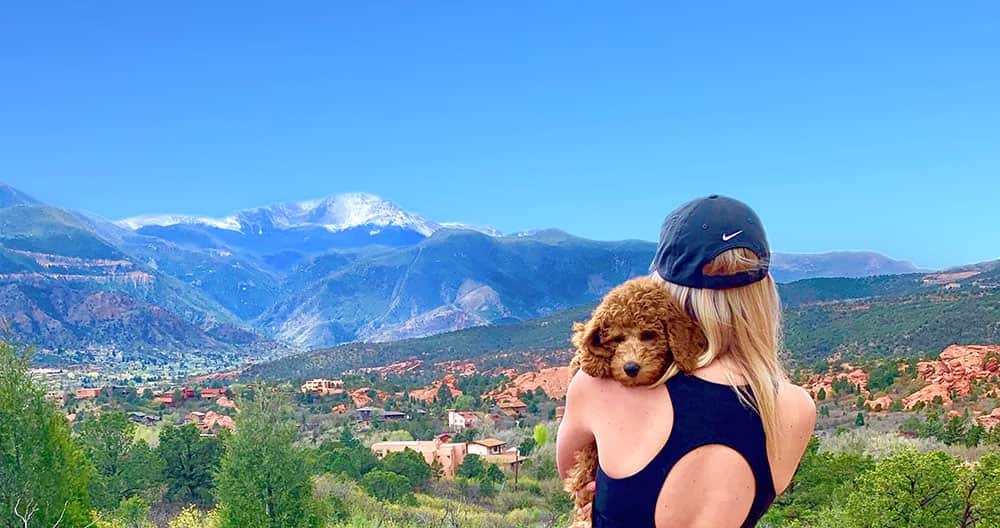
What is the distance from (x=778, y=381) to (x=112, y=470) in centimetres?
2262

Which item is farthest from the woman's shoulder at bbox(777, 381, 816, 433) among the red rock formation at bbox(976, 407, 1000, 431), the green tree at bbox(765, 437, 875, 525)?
the red rock formation at bbox(976, 407, 1000, 431)

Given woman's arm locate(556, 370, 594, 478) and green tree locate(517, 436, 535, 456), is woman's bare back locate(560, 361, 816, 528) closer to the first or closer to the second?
woman's arm locate(556, 370, 594, 478)

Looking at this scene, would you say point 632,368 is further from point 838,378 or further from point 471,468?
point 838,378

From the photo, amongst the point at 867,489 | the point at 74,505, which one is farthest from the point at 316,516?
the point at 867,489

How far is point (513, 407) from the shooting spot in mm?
42812

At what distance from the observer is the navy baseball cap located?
159 centimetres

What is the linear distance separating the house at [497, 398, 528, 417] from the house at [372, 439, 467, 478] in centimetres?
1261

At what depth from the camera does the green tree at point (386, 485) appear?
20.4 m

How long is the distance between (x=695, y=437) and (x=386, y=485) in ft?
66.4

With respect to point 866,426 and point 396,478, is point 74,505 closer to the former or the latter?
point 396,478

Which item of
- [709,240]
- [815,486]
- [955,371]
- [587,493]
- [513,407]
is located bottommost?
[513,407]

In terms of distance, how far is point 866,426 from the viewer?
24156 millimetres

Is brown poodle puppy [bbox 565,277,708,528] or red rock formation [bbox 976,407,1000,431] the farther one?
red rock formation [bbox 976,407,1000,431]

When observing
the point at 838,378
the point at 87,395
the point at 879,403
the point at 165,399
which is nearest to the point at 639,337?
the point at 879,403
